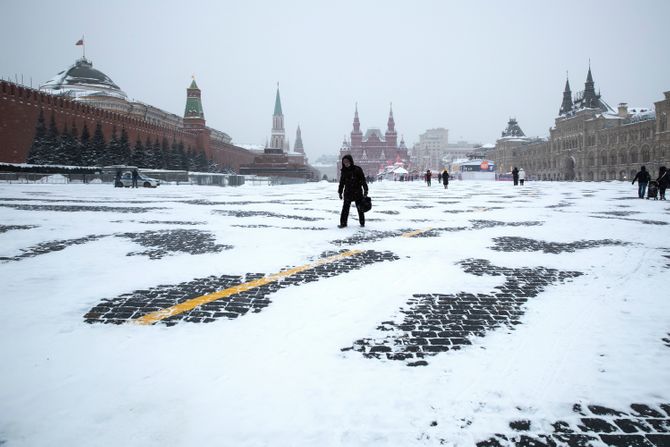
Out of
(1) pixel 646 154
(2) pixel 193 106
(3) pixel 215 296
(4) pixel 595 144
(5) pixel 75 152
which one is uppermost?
(2) pixel 193 106

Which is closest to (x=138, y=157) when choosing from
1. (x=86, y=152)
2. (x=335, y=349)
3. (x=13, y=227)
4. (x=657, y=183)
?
(x=86, y=152)

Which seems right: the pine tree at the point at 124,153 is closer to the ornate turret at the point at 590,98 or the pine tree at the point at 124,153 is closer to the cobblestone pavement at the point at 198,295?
the cobblestone pavement at the point at 198,295

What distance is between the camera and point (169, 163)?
5466cm

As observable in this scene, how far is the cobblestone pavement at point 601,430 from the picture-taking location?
1926 mm

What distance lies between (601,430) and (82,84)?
92.2 m

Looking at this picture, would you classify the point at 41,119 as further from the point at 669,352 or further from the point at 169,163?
the point at 669,352

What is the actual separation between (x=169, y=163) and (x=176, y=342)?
56251mm

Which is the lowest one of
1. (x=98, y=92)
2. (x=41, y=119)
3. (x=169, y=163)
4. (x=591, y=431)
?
(x=591, y=431)

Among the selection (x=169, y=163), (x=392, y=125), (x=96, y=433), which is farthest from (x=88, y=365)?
(x=392, y=125)

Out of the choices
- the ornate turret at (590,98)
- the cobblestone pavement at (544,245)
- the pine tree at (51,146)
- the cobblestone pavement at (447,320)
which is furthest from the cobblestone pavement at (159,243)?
the ornate turret at (590,98)

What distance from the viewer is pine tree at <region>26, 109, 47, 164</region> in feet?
131

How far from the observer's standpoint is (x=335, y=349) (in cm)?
284

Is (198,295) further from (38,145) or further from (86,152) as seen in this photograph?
(86,152)

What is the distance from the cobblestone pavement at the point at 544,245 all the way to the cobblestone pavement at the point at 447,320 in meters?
1.76
